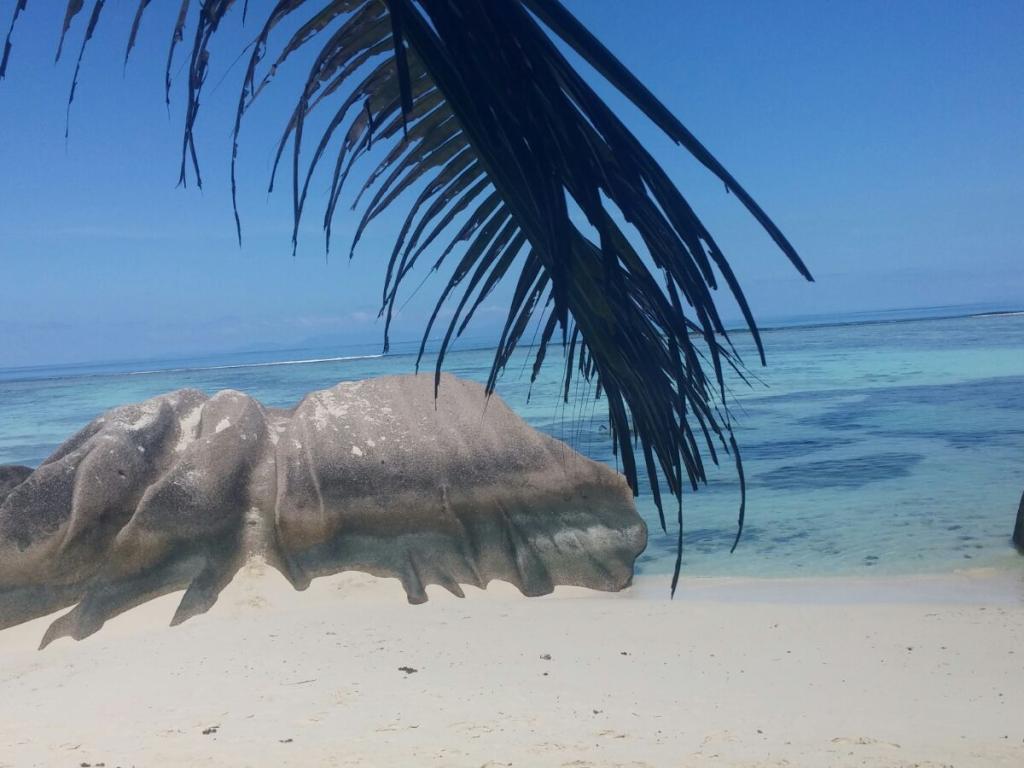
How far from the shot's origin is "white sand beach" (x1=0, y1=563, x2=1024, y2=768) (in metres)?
3.57

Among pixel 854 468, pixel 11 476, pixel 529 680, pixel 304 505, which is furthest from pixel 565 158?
pixel 854 468

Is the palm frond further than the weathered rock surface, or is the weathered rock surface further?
the weathered rock surface

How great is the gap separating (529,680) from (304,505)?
7.89 ft

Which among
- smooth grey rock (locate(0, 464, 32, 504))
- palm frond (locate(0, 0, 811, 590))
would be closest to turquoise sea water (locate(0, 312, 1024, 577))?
palm frond (locate(0, 0, 811, 590))

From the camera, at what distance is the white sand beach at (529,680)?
3.57 meters

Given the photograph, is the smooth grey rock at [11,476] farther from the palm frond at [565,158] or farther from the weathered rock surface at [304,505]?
the palm frond at [565,158]

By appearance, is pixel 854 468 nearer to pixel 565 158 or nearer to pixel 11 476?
pixel 11 476

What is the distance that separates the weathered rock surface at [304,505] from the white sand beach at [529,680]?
0.61ft

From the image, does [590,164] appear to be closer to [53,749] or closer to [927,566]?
[53,749]

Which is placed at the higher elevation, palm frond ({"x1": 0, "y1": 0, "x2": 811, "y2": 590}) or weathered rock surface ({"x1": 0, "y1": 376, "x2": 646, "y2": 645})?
palm frond ({"x1": 0, "y1": 0, "x2": 811, "y2": 590})

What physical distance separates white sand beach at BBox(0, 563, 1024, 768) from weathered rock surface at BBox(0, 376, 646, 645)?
185 millimetres

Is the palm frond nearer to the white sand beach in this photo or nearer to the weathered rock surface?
the white sand beach

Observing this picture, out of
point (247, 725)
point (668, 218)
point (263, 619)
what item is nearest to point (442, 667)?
point (247, 725)

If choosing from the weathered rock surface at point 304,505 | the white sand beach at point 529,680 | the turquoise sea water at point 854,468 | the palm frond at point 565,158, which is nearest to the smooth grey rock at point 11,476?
the weathered rock surface at point 304,505
